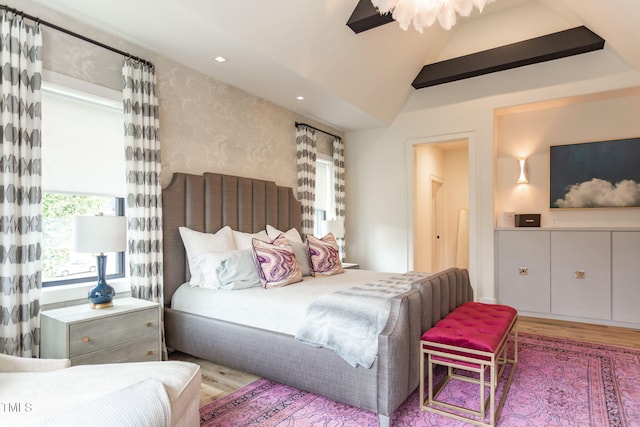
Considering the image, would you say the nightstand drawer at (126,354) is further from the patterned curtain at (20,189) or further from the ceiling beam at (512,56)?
the ceiling beam at (512,56)

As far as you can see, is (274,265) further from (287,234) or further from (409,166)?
(409,166)

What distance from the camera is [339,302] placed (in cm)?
236

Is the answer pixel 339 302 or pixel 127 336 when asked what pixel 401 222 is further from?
pixel 127 336

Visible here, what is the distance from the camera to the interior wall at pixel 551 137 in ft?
14.4

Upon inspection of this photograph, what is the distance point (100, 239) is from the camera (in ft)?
7.82

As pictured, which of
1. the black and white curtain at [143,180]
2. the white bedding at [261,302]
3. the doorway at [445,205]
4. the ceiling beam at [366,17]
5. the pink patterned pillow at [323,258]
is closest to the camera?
the white bedding at [261,302]

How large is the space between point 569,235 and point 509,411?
9.67ft

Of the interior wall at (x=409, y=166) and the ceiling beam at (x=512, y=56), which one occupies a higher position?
the ceiling beam at (x=512, y=56)

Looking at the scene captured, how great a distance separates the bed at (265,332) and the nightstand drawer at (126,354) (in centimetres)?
36

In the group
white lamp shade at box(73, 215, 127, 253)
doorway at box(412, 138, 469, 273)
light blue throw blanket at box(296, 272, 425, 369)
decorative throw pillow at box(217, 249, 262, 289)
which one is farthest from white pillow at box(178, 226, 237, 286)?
doorway at box(412, 138, 469, 273)

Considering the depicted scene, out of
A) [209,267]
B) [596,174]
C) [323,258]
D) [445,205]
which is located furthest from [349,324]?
[445,205]

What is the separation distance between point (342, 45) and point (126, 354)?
338 cm

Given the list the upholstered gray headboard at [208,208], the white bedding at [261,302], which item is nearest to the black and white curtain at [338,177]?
the upholstered gray headboard at [208,208]

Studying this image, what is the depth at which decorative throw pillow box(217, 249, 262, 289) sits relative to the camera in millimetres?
3021
